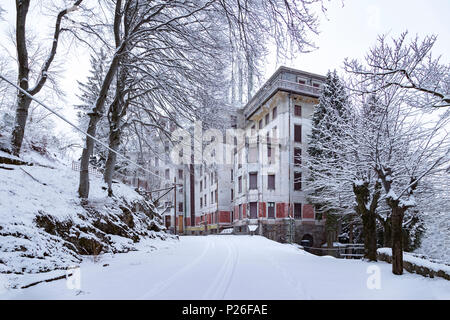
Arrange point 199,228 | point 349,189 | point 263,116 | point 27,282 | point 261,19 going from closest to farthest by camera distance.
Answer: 1. point 27,282
2. point 261,19
3. point 349,189
4. point 263,116
5. point 199,228

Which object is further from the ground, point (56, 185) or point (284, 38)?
point (284, 38)

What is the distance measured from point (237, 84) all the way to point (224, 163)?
112 feet

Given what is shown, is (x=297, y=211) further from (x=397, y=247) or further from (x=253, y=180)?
(x=397, y=247)

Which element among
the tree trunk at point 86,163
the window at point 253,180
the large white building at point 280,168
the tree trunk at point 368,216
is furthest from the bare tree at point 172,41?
the window at point 253,180

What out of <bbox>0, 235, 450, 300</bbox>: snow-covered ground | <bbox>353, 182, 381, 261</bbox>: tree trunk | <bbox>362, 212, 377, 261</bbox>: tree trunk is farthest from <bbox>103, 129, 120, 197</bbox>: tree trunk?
<bbox>362, 212, 377, 261</bbox>: tree trunk

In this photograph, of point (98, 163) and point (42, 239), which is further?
point (98, 163)

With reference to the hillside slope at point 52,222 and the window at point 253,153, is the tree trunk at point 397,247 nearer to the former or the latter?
the hillside slope at point 52,222

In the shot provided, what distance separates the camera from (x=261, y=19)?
6895mm

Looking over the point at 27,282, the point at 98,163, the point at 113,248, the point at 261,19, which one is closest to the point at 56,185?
the point at 113,248

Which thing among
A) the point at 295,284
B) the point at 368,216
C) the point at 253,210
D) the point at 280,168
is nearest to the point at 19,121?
the point at 295,284

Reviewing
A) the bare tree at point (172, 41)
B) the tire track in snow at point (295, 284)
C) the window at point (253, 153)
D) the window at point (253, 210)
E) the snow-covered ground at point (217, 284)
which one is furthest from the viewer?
the window at point (253, 153)

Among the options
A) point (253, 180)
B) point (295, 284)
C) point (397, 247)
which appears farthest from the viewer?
point (253, 180)

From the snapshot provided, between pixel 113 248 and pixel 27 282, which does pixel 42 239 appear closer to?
pixel 27 282
